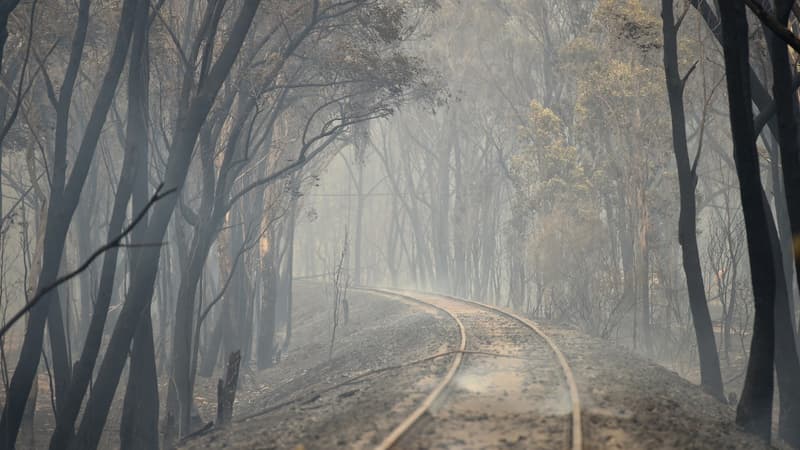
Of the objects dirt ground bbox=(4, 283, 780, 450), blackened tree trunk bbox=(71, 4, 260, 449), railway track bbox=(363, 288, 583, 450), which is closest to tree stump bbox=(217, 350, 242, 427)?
dirt ground bbox=(4, 283, 780, 450)

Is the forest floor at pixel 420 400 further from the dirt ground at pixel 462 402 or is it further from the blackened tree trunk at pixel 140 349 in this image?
the blackened tree trunk at pixel 140 349

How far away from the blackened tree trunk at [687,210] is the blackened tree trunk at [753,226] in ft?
9.93

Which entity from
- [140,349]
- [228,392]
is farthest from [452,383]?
[140,349]

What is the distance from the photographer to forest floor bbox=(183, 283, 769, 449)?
27.3 ft

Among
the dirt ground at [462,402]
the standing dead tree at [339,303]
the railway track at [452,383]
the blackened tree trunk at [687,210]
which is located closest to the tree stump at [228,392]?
the dirt ground at [462,402]

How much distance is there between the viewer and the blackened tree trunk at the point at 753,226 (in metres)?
9.23

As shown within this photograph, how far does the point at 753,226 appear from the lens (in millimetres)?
9445

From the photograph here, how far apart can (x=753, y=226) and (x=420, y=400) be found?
4936mm

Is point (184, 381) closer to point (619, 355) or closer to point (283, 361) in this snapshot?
point (619, 355)

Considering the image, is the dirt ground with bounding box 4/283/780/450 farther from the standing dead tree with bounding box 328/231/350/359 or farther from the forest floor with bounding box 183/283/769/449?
the standing dead tree with bounding box 328/231/350/359

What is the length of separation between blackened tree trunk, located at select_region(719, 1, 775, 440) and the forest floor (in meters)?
0.50

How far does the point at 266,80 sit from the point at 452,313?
404 inches

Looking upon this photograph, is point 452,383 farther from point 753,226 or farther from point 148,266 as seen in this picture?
point 148,266

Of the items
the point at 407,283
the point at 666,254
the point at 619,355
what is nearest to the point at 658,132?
the point at 666,254
